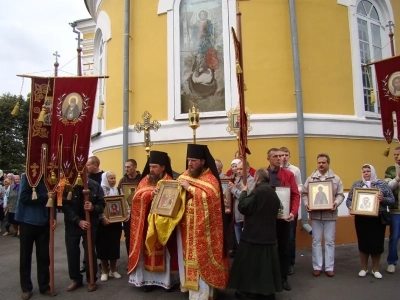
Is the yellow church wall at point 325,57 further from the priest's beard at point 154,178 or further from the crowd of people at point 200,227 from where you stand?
the priest's beard at point 154,178

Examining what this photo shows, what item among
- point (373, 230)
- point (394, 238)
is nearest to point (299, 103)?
point (373, 230)

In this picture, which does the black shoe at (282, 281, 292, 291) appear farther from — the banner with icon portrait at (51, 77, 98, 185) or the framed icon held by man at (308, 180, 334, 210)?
the banner with icon portrait at (51, 77, 98, 185)

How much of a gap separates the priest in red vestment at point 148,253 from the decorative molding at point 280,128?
9.74ft

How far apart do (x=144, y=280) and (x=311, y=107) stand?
5.21 metres

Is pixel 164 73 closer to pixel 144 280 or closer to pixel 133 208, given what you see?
pixel 133 208

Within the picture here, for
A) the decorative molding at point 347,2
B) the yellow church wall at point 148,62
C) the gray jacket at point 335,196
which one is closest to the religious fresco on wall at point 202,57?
the yellow church wall at point 148,62

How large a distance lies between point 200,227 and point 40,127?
2.87 metres

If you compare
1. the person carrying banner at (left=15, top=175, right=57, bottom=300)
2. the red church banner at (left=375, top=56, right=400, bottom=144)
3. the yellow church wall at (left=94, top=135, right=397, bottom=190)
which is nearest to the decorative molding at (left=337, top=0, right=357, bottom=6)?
the red church banner at (left=375, top=56, right=400, bottom=144)

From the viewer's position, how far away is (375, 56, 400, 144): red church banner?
6918 millimetres

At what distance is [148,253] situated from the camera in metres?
5.72

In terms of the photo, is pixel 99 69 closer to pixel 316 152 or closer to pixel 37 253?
pixel 316 152

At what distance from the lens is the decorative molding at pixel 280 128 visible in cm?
848

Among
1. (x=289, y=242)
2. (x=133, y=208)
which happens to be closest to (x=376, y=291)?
A: (x=289, y=242)

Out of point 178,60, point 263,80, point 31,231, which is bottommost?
point 31,231
